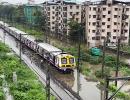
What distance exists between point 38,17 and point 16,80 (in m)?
52.6

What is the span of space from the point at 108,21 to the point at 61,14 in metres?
15.3

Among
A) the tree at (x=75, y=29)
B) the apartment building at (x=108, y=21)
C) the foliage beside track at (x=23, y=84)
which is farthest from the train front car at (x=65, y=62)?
the tree at (x=75, y=29)

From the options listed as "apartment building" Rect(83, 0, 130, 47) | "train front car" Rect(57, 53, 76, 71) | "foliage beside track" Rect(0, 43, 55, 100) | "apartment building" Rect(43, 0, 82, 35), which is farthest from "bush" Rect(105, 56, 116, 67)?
"apartment building" Rect(43, 0, 82, 35)

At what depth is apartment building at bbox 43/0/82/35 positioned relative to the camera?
64.1 metres

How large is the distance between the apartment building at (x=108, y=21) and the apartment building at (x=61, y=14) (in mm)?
8467

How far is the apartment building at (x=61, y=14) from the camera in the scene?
6412 centimetres

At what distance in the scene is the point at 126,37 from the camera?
179 ft

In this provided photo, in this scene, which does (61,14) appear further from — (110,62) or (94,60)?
(110,62)

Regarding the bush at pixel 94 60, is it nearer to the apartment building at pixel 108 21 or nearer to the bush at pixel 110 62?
the bush at pixel 110 62

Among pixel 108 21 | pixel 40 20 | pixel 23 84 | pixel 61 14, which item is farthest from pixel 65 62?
pixel 40 20

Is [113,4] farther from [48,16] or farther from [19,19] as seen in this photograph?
[19,19]

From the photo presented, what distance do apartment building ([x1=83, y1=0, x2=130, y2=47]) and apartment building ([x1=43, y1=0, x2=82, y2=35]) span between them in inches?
333

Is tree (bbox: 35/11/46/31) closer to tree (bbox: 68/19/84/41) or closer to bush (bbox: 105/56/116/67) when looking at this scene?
tree (bbox: 68/19/84/41)

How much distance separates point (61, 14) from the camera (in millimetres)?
67125
